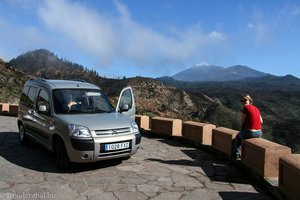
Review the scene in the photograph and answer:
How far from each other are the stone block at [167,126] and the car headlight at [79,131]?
5797 millimetres

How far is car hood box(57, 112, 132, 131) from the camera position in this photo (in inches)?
303

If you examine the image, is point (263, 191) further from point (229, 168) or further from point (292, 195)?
point (229, 168)

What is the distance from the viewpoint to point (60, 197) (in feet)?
19.9

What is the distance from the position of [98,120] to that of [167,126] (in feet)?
18.2

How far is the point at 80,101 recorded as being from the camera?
29.2 feet

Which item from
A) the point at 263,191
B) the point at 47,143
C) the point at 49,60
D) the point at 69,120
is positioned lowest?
the point at 263,191

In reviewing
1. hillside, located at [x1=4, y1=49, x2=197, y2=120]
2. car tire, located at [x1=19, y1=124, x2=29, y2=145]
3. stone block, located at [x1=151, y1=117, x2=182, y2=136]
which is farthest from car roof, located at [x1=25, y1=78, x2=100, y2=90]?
hillside, located at [x1=4, y1=49, x2=197, y2=120]

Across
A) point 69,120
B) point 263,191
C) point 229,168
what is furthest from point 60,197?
point 229,168

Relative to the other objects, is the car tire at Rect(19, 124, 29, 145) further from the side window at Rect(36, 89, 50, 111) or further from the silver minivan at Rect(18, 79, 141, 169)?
the side window at Rect(36, 89, 50, 111)

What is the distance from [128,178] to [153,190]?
868 millimetres

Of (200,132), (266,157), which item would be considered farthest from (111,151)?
(200,132)

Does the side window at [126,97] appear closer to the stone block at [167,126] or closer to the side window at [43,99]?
the stone block at [167,126]

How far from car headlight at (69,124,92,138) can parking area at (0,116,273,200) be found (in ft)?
2.54

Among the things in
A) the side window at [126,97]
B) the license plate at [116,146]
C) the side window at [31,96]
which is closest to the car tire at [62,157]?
the license plate at [116,146]
